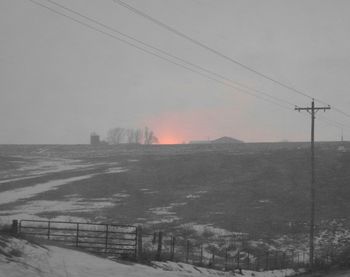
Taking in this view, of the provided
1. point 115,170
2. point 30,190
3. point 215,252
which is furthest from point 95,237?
point 115,170

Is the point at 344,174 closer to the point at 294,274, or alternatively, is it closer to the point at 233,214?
the point at 233,214

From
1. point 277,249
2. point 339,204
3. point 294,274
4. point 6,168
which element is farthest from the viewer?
point 6,168

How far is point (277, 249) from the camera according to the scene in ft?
114

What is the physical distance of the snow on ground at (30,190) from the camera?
2164 inches

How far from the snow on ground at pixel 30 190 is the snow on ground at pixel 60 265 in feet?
120

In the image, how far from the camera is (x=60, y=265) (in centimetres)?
1677

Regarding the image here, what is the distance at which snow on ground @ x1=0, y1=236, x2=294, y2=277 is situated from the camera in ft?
49.9

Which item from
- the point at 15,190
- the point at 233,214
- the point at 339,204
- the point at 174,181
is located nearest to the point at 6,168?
A: the point at 15,190

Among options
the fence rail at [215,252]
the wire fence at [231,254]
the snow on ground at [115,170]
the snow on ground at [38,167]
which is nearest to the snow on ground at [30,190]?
the snow on ground at [115,170]

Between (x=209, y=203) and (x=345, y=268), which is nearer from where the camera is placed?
(x=345, y=268)

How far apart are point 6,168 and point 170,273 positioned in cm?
7316

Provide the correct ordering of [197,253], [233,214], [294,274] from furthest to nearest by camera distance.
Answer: [233,214] → [197,253] → [294,274]

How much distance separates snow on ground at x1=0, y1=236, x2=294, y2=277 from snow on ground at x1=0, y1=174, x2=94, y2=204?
120ft

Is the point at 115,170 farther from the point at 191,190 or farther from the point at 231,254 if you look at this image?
the point at 231,254
